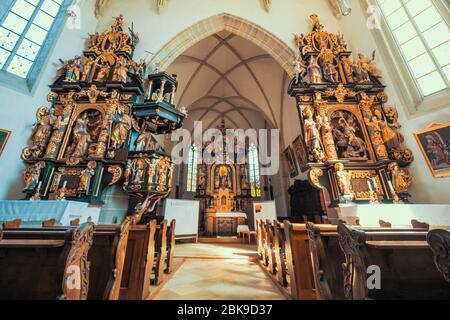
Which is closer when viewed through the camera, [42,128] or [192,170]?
[42,128]

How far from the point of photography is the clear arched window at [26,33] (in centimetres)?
468

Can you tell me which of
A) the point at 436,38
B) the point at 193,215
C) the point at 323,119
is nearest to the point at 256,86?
the point at 323,119

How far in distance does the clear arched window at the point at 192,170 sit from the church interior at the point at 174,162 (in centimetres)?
491

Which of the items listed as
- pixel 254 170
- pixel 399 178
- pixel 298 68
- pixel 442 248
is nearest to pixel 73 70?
pixel 298 68

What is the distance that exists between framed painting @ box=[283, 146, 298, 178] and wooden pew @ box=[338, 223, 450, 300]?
25.1 feet

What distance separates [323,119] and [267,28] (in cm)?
457

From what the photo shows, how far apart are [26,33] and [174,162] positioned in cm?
580

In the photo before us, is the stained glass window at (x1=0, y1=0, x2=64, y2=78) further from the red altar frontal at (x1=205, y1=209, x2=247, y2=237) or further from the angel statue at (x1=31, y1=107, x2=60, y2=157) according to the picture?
the red altar frontal at (x1=205, y1=209, x2=247, y2=237)

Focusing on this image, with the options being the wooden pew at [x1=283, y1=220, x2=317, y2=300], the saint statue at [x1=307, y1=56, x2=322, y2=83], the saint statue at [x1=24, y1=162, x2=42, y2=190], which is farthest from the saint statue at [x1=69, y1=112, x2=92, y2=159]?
the saint statue at [x1=307, y1=56, x2=322, y2=83]

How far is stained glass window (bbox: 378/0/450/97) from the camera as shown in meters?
4.08

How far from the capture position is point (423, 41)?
14.4ft

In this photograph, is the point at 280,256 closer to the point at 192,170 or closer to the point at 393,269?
the point at 393,269
